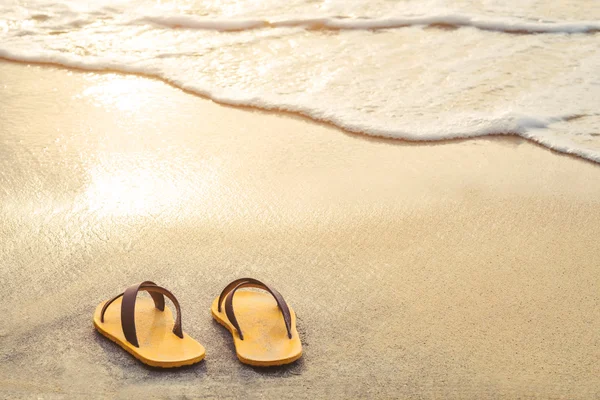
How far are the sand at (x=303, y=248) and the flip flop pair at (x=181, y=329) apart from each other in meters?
0.04

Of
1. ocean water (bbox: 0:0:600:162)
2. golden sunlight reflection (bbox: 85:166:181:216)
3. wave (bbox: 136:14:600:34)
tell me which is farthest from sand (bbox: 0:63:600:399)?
wave (bbox: 136:14:600:34)

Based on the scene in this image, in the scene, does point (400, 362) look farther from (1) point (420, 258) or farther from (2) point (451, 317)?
(1) point (420, 258)

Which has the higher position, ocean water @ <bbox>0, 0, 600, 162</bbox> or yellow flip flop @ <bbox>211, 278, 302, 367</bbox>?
ocean water @ <bbox>0, 0, 600, 162</bbox>

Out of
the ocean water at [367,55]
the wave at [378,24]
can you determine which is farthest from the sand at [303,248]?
the wave at [378,24]

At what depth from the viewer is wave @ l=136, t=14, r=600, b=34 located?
16.2ft

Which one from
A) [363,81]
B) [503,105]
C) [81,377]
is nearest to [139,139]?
[363,81]

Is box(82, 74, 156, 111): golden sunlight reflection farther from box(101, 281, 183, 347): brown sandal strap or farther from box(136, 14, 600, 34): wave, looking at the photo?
box(101, 281, 183, 347): brown sandal strap

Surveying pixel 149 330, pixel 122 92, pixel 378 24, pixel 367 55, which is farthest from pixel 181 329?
pixel 378 24

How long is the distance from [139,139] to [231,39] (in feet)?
5.14

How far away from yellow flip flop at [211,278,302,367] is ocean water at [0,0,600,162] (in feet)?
4.84

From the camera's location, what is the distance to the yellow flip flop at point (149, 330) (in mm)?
2006

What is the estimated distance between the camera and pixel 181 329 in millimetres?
2102

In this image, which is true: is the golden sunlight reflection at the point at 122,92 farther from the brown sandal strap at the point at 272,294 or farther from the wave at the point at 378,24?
the brown sandal strap at the point at 272,294

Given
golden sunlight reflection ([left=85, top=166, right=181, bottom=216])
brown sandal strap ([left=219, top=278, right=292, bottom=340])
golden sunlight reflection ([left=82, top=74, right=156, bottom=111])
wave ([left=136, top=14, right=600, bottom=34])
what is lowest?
brown sandal strap ([left=219, top=278, right=292, bottom=340])
